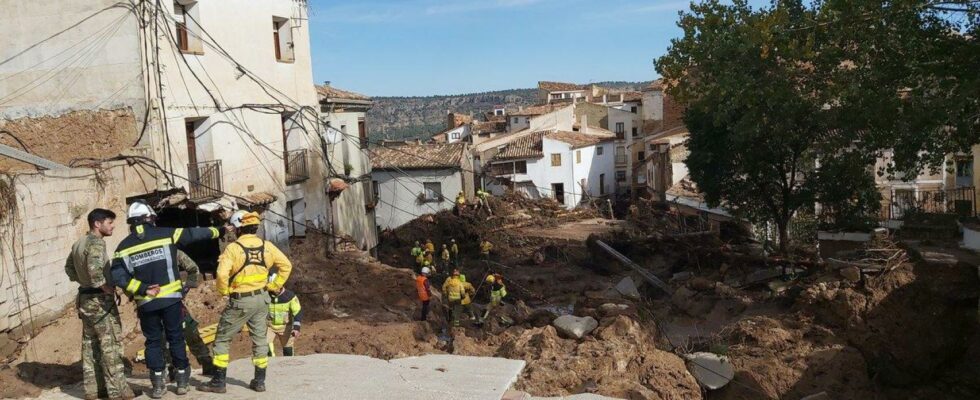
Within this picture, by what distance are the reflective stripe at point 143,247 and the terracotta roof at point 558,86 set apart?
74100 millimetres

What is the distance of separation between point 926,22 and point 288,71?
47.8 ft

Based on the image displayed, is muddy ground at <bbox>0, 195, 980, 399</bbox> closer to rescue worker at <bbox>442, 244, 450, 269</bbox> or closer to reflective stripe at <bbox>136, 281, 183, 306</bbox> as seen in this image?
reflective stripe at <bbox>136, 281, 183, 306</bbox>

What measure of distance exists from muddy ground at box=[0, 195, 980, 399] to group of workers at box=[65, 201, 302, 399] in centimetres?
113

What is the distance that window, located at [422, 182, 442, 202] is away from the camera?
3612cm

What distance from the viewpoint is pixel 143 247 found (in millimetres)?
6402

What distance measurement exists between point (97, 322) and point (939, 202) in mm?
21797

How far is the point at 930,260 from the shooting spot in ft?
42.9

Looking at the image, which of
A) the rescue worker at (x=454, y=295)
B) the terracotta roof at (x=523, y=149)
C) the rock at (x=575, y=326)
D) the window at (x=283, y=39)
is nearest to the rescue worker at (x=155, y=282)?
the rock at (x=575, y=326)

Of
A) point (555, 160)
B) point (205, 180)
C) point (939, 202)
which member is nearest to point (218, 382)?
point (205, 180)

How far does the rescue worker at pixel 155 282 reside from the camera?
636 centimetres

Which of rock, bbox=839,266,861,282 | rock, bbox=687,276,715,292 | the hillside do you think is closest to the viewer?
rock, bbox=839,266,861,282

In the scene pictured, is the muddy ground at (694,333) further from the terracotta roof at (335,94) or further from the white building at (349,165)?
the terracotta roof at (335,94)

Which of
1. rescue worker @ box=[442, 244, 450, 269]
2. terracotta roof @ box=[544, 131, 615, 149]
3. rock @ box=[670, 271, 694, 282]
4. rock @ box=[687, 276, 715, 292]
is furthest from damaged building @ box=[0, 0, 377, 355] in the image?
terracotta roof @ box=[544, 131, 615, 149]

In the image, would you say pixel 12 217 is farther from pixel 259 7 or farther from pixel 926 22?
pixel 926 22
